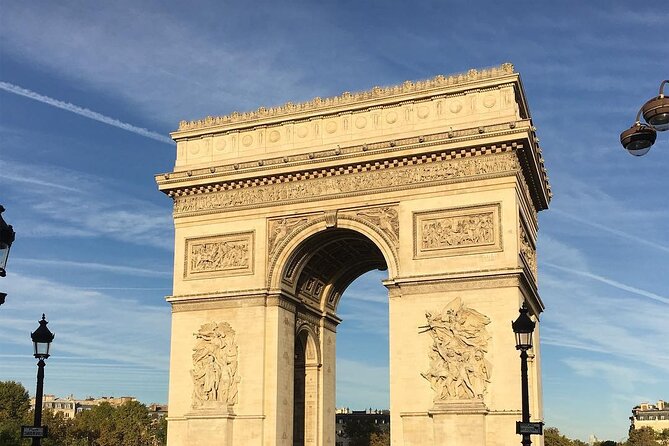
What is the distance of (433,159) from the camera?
85.7 ft

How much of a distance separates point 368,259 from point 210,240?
6.01 meters

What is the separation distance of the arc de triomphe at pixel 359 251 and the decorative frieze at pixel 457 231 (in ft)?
0.14

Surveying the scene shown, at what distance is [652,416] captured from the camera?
133375 mm

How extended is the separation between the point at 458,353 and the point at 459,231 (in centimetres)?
361

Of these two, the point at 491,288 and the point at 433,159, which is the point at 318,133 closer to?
the point at 433,159

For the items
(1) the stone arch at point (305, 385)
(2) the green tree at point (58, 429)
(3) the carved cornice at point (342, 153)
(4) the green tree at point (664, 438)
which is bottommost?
(4) the green tree at point (664, 438)

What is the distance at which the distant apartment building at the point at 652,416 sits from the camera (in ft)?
431

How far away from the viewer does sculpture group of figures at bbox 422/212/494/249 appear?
25.0 metres

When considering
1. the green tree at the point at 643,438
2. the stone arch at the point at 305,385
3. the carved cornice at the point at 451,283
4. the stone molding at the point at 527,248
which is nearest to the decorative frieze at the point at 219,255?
the stone arch at the point at 305,385

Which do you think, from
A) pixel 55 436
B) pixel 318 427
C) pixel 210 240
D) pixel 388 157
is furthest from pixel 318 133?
pixel 55 436

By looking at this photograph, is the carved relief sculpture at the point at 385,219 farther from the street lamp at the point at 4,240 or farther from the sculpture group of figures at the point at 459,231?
the street lamp at the point at 4,240

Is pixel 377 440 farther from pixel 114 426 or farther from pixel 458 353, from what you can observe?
pixel 458 353

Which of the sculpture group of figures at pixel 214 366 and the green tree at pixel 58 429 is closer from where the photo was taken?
the sculpture group of figures at pixel 214 366

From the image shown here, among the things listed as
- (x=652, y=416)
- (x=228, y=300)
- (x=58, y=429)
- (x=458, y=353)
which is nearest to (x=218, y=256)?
(x=228, y=300)
